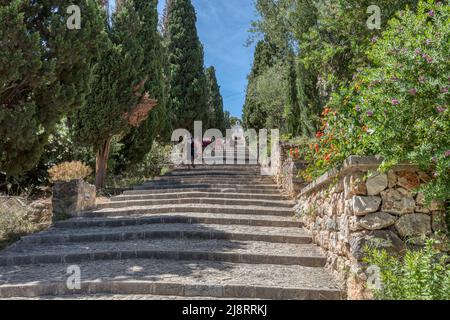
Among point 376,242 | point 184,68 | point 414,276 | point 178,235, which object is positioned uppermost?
point 184,68

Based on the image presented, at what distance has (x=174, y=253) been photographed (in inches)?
237

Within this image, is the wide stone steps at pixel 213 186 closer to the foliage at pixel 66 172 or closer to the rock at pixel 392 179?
the foliage at pixel 66 172

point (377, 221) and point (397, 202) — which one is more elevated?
point (397, 202)

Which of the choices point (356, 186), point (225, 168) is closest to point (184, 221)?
point (356, 186)

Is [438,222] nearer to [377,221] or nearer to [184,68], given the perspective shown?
[377,221]

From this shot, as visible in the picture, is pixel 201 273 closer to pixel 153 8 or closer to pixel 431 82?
pixel 431 82

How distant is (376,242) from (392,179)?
70 centimetres

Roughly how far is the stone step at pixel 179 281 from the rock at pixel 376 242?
25.6 inches

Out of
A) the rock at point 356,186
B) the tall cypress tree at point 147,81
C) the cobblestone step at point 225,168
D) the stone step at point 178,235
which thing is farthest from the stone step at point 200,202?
the cobblestone step at point 225,168

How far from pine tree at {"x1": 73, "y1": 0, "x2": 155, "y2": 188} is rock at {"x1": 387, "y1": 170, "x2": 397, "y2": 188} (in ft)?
30.3

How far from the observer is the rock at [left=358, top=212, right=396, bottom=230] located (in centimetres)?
434

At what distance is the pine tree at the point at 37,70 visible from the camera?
6418mm

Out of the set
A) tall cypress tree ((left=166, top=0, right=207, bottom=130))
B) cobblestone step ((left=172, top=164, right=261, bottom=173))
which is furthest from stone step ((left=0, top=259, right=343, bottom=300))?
tall cypress tree ((left=166, top=0, right=207, bottom=130))
